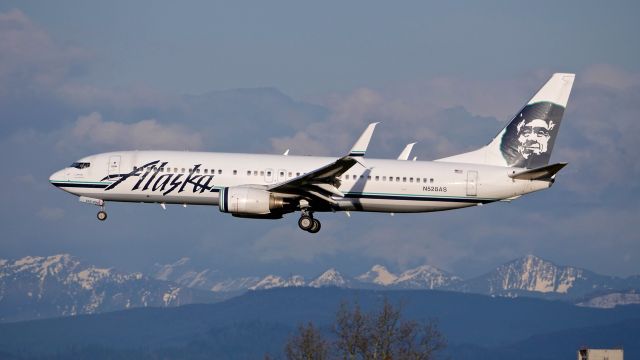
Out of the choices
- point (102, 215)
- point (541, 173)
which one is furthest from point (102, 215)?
point (541, 173)

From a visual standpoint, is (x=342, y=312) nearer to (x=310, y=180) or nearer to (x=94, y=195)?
(x=310, y=180)

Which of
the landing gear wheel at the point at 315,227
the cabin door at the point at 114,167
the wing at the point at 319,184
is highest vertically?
the cabin door at the point at 114,167

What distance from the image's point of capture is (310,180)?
2788 inches

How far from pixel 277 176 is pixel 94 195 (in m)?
10.8

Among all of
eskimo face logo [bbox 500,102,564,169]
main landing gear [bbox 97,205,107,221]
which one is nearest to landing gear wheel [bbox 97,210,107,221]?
main landing gear [bbox 97,205,107,221]

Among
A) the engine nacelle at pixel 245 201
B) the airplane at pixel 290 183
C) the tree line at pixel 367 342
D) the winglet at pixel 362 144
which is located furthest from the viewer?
the airplane at pixel 290 183

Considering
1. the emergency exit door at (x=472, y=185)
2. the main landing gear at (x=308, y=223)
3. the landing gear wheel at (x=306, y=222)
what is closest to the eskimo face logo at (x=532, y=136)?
the emergency exit door at (x=472, y=185)

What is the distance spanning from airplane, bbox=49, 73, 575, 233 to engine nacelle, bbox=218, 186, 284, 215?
0.18 feet

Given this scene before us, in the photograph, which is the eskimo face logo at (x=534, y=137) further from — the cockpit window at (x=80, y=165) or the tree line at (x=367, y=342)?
the cockpit window at (x=80, y=165)

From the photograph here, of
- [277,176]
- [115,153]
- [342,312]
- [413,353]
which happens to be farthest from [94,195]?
[413,353]

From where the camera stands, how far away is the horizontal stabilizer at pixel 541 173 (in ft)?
232

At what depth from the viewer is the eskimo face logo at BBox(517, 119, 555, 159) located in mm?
75938

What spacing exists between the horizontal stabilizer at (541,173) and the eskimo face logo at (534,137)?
3144mm

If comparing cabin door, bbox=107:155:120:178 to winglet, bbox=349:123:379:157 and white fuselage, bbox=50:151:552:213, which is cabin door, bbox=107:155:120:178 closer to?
white fuselage, bbox=50:151:552:213
